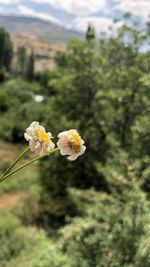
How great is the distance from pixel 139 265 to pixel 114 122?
6.19 metres

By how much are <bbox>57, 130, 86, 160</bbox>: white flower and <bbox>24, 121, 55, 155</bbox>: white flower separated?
0.04 meters

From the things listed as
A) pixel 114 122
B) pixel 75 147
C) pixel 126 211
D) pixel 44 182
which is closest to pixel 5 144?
pixel 44 182

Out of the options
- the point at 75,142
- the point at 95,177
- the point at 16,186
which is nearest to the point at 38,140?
the point at 75,142

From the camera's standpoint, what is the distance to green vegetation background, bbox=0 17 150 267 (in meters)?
6.93

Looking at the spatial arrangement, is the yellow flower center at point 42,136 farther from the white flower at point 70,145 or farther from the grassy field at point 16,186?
the grassy field at point 16,186

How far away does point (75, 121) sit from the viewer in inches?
521

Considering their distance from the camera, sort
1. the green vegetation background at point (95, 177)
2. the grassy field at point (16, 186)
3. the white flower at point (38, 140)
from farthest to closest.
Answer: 1. the grassy field at point (16, 186)
2. the green vegetation background at point (95, 177)
3. the white flower at point (38, 140)

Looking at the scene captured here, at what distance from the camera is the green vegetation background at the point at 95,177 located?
693cm

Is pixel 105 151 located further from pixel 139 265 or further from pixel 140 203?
pixel 139 265

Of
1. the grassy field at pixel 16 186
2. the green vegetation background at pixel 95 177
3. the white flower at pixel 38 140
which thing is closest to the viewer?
the white flower at pixel 38 140

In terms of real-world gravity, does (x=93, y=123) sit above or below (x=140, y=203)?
above

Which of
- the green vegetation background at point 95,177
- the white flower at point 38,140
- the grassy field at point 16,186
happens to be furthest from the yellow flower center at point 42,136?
the grassy field at point 16,186

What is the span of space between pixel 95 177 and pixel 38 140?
10705 millimetres

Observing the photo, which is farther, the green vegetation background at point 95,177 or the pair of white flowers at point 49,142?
the green vegetation background at point 95,177
